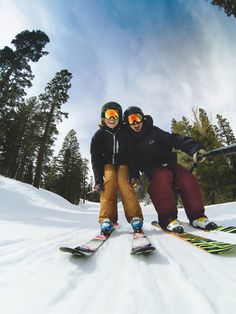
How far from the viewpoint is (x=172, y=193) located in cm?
315

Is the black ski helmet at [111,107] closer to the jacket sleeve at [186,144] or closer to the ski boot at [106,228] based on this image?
the jacket sleeve at [186,144]

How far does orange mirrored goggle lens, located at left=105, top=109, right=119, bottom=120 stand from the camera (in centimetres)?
373

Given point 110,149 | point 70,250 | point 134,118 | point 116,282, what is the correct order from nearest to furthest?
point 116,282, point 70,250, point 110,149, point 134,118

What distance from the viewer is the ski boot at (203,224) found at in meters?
2.70

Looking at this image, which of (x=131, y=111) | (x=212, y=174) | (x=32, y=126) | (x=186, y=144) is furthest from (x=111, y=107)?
(x=32, y=126)

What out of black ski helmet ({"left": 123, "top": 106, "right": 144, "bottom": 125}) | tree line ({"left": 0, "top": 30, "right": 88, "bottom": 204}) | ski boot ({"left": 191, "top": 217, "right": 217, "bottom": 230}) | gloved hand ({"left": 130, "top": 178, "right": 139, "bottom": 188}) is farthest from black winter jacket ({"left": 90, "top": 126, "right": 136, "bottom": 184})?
tree line ({"left": 0, "top": 30, "right": 88, "bottom": 204})

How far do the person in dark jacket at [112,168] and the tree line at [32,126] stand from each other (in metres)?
13.6

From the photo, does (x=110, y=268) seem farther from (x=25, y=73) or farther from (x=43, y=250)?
(x=25, y=73)

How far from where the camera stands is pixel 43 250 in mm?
1718

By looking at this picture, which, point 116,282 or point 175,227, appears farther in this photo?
point 175,227

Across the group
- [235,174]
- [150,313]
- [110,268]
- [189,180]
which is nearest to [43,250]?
[110,268]

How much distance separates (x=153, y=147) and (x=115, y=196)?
41.3 inches

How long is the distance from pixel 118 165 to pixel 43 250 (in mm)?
1878

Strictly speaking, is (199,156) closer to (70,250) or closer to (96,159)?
(96,159)
